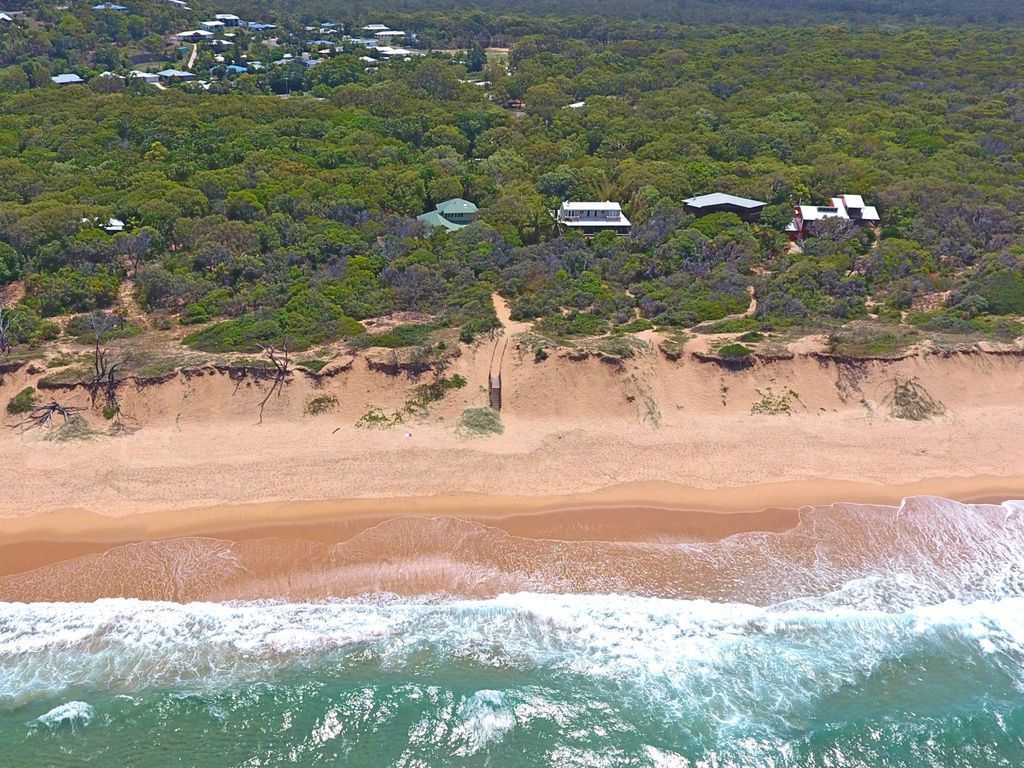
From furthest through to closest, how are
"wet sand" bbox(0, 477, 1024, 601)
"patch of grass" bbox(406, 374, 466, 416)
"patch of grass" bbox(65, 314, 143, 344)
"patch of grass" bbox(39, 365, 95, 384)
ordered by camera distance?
"patch of grass" bbox(65, 314, 143, 344) < "patch of grass" bbox(406, 374, 466, 416) < "patch of grass" bbox(39, 365, 95, 384) < "wet sand" bbox(0, 477, 1024, 601)

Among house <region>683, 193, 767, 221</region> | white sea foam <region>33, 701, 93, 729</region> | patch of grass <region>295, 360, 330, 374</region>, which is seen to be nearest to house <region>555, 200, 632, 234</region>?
house <region>683, 193, 767, 221</region>

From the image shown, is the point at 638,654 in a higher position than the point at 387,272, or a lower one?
lower

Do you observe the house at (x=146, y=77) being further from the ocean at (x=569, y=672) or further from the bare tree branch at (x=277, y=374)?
the ocean at (x=569, y=672)

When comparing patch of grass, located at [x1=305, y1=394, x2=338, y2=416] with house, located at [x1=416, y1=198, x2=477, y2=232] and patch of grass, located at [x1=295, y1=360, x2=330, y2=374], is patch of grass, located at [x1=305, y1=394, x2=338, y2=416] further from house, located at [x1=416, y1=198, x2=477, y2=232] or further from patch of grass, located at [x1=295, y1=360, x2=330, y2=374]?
house, located at [x1=416, y1=198, x2=477, y2=232]

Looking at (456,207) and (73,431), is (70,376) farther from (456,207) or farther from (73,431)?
(456,207)

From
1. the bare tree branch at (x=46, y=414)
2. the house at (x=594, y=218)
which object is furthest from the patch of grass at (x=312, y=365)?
the house at (x=594, y=218)

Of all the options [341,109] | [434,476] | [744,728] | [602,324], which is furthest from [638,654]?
[341,109]

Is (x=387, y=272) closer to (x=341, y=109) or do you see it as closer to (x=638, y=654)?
(x=638, y=654)
